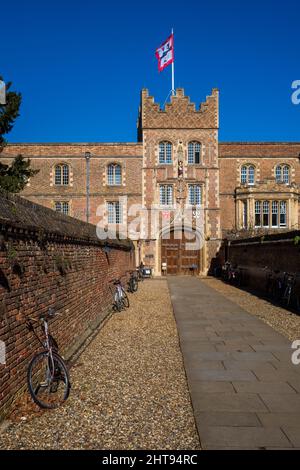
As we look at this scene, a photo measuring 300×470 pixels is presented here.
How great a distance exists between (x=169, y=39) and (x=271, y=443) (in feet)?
101

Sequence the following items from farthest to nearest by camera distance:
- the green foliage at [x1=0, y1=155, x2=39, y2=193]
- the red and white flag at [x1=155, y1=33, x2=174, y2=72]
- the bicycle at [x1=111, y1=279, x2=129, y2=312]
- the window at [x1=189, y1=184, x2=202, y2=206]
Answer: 1. the window at [x1=189, y1=184, x2=202, y2=206]
2. the red and white flag at [x1=155, y1=33, x2=174, y2=72]
3. the green foliage at [x1=0, y1=155, x2=39, y2=193]
4. the bicycle at [x1=111, y1=279, x2=129, y2=312]

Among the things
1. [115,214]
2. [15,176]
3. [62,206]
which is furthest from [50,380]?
[62,206]

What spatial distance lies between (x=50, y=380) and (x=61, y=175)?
28923mm

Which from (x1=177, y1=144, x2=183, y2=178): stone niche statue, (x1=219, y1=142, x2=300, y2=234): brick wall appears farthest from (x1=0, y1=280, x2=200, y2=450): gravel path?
(x1=219, y1=142, x2=300, y2=234): brick wall

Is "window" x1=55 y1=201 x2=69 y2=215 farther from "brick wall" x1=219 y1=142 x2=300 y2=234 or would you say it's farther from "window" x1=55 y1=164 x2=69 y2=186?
"brick wall" x1=219 y1=142 x2=300 y2=234

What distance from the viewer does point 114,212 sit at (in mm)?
32750

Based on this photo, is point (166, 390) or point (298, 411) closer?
point (298, 411)

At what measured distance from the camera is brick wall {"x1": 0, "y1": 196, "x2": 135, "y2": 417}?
4.97 meters

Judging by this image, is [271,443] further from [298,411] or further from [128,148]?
[128,148]

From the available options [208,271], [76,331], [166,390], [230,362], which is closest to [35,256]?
[166,390]

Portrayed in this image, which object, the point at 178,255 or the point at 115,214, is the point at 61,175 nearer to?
the point at 115,214

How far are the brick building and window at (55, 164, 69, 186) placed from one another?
0.26ft

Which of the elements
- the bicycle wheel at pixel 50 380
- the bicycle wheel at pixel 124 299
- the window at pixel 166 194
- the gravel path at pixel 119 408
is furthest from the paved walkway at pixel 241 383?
the window at pixel 166 194
